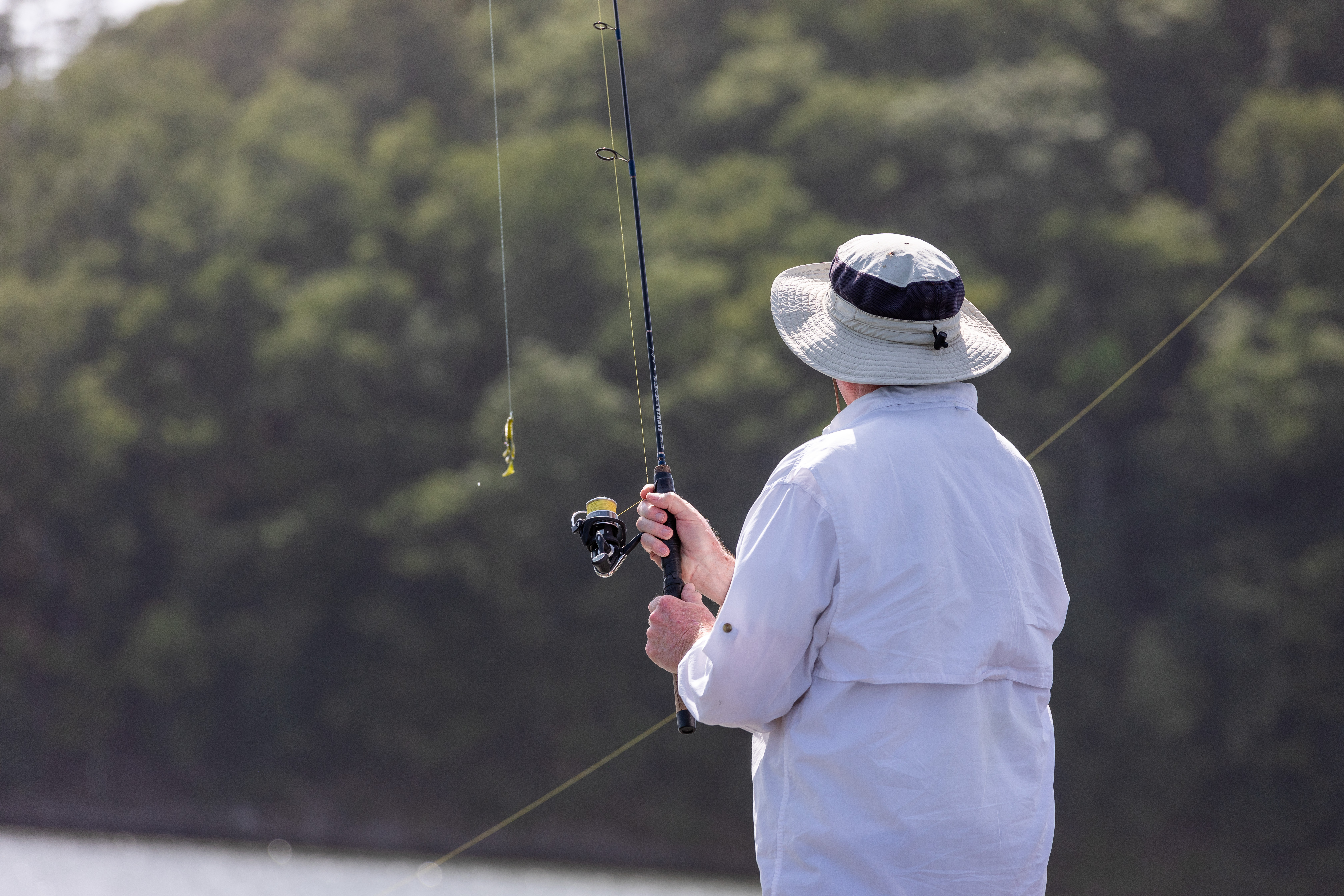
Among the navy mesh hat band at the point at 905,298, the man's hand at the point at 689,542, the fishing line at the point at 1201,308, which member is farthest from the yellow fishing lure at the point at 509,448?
the navy mesh hat band at the point at 905,298

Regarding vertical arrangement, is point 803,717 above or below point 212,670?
above

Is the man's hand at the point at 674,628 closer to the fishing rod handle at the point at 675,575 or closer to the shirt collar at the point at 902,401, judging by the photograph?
the fishing rod handle at the point at 675,575

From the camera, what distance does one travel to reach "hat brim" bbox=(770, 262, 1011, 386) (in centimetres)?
141

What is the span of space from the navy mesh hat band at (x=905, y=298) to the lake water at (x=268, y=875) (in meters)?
14.2

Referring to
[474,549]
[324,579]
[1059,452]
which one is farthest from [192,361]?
[1059,452]

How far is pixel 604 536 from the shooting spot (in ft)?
6.93

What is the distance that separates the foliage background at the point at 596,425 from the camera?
14.9 meters

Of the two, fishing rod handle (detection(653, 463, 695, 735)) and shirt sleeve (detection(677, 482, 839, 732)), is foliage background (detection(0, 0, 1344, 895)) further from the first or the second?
shirt sleeve (detection(677, 482, 839, 732))

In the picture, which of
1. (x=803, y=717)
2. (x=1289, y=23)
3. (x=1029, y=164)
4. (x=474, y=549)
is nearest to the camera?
(x=803, y=717)

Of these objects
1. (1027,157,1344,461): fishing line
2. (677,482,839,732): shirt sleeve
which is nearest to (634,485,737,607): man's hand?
(677,482,839,732): shirt sleeve

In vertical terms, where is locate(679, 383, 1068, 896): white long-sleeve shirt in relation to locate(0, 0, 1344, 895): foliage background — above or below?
above

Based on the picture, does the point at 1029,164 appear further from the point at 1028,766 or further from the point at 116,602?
the point at 1028,766

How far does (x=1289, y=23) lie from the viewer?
64.6 feet

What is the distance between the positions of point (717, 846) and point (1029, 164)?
966cm
